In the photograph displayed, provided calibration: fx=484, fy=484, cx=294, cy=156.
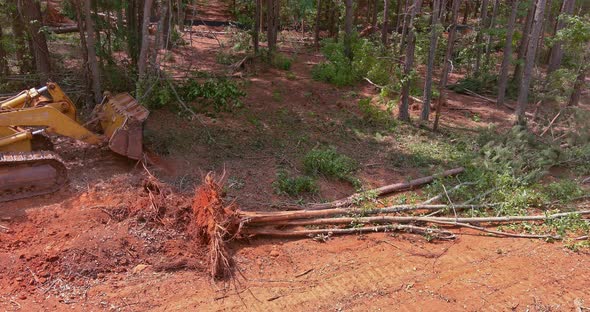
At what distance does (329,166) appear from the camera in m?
9.61

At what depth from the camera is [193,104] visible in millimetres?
12531

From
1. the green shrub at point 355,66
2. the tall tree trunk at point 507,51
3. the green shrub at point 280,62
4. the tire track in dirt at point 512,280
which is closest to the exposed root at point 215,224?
the tire track in dirt at point 512,280

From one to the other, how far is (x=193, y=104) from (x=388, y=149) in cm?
509

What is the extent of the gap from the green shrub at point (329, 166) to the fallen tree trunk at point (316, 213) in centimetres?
154

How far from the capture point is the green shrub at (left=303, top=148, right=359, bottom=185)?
958cm

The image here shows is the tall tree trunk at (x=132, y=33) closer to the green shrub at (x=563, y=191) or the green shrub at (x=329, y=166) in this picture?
the green shrub at (x=329, y=166)

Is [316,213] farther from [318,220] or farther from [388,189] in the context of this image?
[388,189]

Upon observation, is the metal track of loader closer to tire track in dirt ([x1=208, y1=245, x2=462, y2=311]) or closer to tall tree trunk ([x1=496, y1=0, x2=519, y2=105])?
tire track in dirt ([x1=208, y1=245, x2=462, y2=311])

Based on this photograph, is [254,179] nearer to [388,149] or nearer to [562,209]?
[388,149]

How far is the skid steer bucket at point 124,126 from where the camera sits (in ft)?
27.0

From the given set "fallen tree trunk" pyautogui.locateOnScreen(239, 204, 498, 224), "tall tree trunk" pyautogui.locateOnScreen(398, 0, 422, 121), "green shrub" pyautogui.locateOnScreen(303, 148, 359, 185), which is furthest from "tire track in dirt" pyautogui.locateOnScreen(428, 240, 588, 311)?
"tall tree trunk" pyautogui.locateOnScreen(398, 0, 422, 121)

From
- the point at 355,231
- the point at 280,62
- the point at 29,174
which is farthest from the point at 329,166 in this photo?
the point at 280,62

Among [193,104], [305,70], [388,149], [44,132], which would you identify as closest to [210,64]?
[305,70]

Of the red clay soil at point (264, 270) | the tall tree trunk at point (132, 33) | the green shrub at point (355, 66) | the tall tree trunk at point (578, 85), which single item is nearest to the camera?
the red clay soil at point (264, 270)
